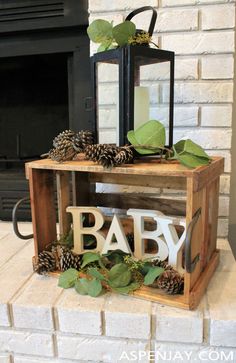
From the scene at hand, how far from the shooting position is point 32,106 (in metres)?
1.37

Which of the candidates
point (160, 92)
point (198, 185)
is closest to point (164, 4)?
point (160, 92)

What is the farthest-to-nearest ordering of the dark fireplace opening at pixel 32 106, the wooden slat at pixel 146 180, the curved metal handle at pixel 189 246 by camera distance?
the dark fireplace opening at pixel 32 106
the wooden slat at pixel 146 180
the curved metal handle at pixel 189 246

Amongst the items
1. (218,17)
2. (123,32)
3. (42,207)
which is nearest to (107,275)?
(42,207)

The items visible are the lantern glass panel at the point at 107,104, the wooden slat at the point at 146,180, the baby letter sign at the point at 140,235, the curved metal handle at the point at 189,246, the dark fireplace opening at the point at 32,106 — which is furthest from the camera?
the dark fireplace opening at the point at 32,106

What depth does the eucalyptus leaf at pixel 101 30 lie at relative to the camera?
0.72 meters

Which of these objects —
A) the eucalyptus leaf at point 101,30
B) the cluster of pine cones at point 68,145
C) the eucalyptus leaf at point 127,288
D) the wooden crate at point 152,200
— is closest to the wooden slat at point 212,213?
Answer: the wooden crate at point 152,200

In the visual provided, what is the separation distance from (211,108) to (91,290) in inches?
24.3

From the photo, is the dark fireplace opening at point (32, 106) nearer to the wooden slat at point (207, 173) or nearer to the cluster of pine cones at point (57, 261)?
the cluster of pine cones at point (57, 261)

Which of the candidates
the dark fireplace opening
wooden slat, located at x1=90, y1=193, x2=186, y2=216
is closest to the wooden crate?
wooden slat, located at x1=90, y1=193, x2=186, y2=216

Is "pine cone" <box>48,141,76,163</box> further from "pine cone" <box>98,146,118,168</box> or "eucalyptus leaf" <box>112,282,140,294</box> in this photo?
"eucalyptus leaf" <box>112,282,140,294</box>

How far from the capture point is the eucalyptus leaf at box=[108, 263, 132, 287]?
0.68 metres

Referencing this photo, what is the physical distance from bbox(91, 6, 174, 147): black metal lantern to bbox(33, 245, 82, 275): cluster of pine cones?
0.29 m

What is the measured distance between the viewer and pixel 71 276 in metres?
0.72

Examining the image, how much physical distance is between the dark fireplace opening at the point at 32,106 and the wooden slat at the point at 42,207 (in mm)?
578
